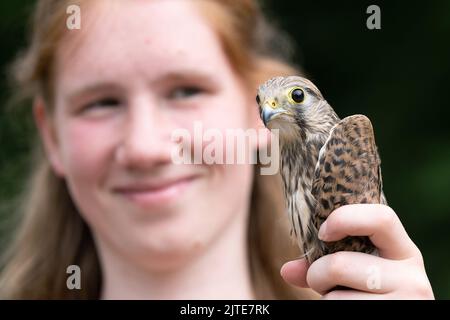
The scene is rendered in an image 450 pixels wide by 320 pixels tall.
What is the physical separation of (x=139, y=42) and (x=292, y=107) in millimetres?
855

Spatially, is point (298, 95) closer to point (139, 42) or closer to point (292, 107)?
point (292, 107)

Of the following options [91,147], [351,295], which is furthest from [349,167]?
[91,147]

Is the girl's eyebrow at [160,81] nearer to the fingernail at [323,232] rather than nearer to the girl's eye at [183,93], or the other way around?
the girl's eye at [183,93]

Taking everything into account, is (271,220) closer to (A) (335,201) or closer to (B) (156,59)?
(B) (156,59)

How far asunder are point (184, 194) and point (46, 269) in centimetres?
73

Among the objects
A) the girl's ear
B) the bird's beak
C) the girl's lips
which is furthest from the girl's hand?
the girl's ear

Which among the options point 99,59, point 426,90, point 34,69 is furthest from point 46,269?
point 426,90

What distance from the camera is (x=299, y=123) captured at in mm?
600

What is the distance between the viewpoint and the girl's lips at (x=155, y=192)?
143 centimetres

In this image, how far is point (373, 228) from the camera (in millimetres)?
641

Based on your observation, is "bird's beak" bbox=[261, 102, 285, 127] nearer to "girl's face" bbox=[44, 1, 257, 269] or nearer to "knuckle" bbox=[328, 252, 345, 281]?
"knuckle" bbox=[328, 252, 345, 281]

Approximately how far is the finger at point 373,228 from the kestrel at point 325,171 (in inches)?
0.8

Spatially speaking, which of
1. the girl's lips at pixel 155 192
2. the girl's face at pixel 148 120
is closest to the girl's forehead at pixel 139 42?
the girl's face at pixel 148 120

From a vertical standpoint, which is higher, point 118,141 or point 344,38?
point 344,38
